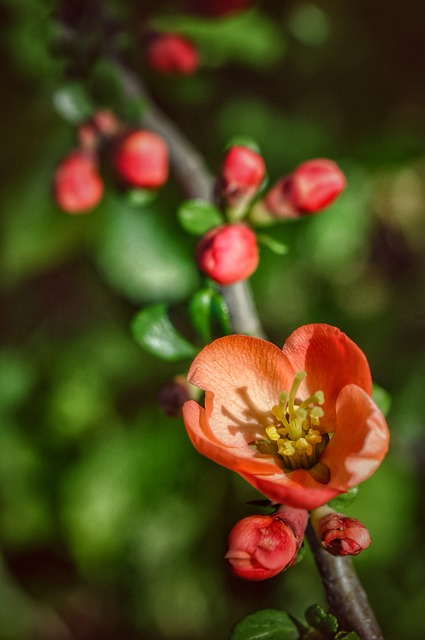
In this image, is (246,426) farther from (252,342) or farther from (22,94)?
(22,94)

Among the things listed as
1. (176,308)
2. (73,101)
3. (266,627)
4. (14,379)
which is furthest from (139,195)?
(14,379)

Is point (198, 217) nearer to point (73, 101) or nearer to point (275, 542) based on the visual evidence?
point (73, 101)

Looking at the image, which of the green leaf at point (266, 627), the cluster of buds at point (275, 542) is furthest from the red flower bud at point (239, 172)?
the green leaf at point (266, 627)

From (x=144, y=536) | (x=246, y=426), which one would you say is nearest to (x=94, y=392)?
(x=144, y=536)

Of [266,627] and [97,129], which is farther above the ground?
[97,129]

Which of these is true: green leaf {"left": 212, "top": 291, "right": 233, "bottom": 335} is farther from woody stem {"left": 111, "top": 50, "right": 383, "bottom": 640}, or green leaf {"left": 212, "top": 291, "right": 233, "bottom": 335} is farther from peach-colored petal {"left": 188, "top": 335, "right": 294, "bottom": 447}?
peach-colored petal {"left": 188, "top": 335, "right": 294, "bottom": 447}
